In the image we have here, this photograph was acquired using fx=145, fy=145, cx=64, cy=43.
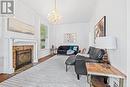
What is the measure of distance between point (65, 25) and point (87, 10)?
4.00 meters

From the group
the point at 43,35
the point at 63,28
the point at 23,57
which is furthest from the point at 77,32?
the point at 23,57

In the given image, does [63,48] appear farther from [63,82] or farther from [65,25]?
[63,82]

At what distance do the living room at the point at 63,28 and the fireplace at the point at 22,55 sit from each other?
0.19 m

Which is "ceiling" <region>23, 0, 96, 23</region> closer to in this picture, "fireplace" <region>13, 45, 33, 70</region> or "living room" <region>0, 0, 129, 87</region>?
"living room" <region>0, 0, 129, 87</region>

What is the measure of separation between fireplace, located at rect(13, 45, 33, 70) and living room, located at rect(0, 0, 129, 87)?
0.19 meters

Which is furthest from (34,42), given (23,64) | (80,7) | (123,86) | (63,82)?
(123,86)

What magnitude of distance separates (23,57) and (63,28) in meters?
6.41

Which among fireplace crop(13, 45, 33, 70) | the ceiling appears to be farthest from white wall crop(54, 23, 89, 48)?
fireplace crop(13, 45, 33, 70)

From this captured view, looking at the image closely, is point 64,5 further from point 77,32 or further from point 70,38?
point 70,38

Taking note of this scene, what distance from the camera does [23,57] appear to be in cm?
629

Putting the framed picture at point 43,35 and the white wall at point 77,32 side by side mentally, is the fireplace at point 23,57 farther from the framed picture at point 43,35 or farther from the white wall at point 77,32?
the white wall at point 77,32

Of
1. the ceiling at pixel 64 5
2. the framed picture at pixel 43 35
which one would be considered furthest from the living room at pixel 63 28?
the framed picture at pixel 43 35

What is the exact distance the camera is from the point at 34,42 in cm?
754

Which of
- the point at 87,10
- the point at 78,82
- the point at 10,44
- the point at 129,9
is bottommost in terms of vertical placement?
the point at 78,82
